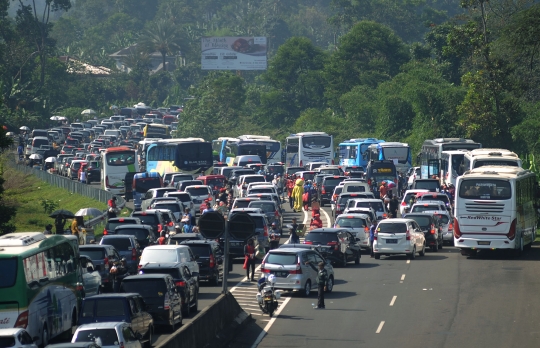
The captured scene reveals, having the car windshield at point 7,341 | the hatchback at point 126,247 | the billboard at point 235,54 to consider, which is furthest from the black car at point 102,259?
the billboard at point 235,54

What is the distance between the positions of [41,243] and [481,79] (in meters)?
45.8

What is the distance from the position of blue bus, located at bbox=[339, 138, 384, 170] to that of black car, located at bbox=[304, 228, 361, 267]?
120 ft

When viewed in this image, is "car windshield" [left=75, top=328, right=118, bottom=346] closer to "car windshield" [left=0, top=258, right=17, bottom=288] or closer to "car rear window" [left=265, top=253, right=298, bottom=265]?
"car windshield" [left=0, top=258, right=17, bottom=288]

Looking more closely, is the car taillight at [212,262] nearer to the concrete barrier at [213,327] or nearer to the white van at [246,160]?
the concrete barrier at [213,327]

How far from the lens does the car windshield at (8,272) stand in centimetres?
1988

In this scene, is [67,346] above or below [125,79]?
below

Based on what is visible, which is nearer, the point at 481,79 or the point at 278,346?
the point at 278,346

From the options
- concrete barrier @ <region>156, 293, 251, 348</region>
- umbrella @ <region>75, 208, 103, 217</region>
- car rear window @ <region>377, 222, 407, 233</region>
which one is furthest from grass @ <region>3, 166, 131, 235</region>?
concrete barrier @ <region>156, 293, 251, 348</region>

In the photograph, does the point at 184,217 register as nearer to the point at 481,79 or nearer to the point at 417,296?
the point at 417,296

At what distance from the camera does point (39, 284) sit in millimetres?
20812

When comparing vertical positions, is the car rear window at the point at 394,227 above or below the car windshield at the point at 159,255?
below

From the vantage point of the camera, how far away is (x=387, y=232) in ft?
120

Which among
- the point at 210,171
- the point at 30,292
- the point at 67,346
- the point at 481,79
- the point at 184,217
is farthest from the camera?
the point at 210,171

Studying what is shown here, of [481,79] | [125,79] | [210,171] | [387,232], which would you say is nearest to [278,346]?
[387,232]
